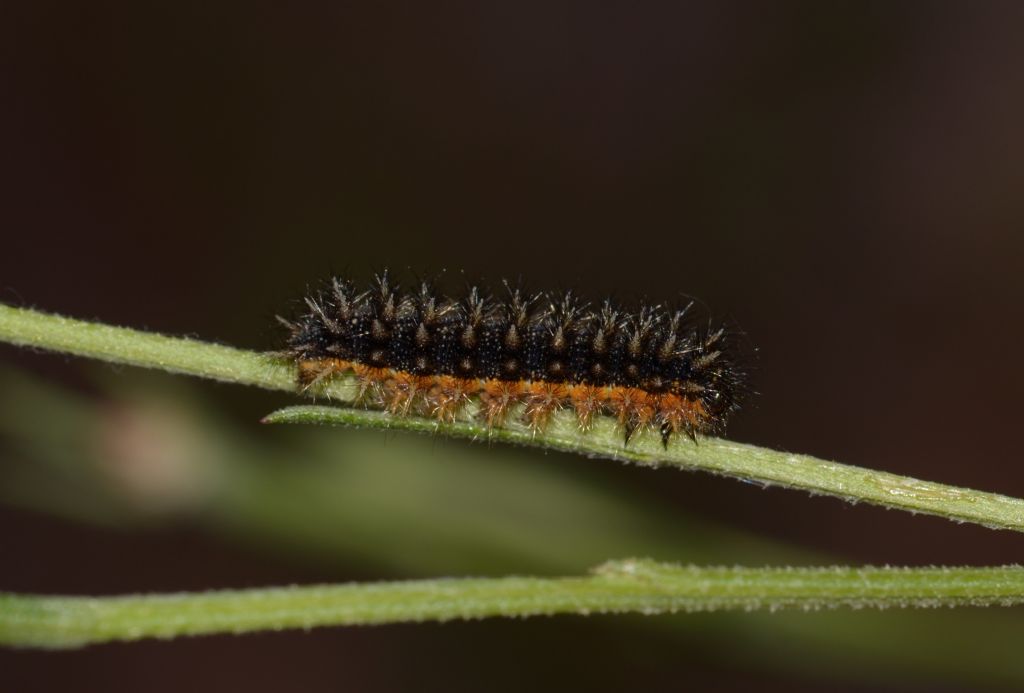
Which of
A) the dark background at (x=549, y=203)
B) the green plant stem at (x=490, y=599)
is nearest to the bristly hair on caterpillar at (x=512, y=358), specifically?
the green plant stem at (x=490, y=599)

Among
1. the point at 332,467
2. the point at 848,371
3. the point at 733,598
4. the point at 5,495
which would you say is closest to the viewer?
the point at 733,598

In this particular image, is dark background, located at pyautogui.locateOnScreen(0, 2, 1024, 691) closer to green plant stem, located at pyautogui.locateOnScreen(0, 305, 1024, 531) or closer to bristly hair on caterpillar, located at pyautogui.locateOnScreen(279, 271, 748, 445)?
bristly hair on caterpillar, located at pyautogui.locateOnScreen(279, 271, 748, 445)

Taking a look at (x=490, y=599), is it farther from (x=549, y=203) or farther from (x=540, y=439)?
(x=549, y=203)

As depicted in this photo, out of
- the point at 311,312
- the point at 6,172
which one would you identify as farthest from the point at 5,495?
the point at 6,172

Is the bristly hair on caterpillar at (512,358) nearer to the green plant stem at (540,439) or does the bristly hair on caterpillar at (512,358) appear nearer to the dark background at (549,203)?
the green plant stem at (540,439)

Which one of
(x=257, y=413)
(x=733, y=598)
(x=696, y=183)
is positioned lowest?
(x=733, y=598)

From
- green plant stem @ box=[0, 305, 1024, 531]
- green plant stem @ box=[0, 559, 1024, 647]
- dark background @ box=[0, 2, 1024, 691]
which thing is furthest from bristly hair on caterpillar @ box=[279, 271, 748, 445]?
dark background @ box=[0, 2, 1024, 691]

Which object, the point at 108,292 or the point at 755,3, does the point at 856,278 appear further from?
the point at 108,292
